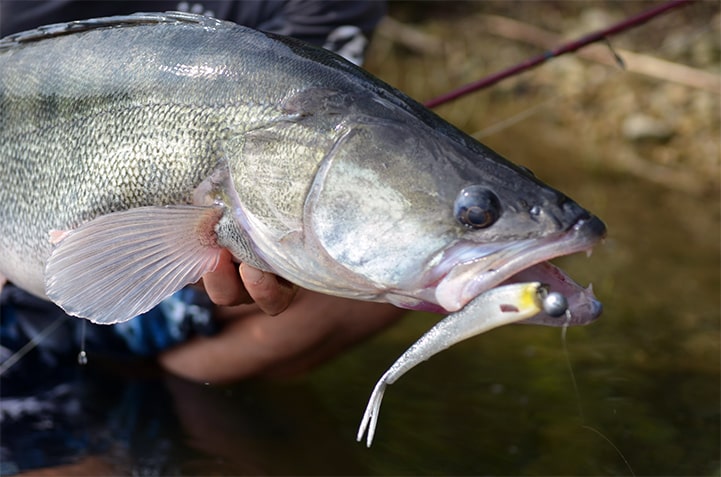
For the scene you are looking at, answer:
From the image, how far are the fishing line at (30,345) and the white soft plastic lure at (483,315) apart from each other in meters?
1.22

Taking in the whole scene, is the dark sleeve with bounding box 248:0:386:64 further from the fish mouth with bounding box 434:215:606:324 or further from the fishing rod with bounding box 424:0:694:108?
the fish mouth with bounding box 434:215:606:324

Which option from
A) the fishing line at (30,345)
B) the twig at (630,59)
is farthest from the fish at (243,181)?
the twig at (630,59)

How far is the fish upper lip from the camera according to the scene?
130cm

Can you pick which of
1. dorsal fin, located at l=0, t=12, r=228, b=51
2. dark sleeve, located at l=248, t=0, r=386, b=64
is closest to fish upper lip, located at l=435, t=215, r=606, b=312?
dorsal fin, located at l=0, t=12, r=228, b=51

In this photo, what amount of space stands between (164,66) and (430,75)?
10.6 ft

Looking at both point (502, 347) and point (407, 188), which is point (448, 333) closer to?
point (407, 188)

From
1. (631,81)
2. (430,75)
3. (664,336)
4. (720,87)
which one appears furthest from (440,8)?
(664,336)

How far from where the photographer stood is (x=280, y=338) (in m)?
2.28

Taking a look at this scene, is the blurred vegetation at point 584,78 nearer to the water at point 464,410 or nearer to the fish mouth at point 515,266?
the water at point 464,410

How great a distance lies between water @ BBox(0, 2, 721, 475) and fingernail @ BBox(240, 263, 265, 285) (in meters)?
0.52

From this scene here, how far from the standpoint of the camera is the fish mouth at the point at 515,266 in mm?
1303

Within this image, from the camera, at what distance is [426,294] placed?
4.46 feet

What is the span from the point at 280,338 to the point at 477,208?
103cm

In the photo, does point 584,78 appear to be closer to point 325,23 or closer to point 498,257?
point 325,23
